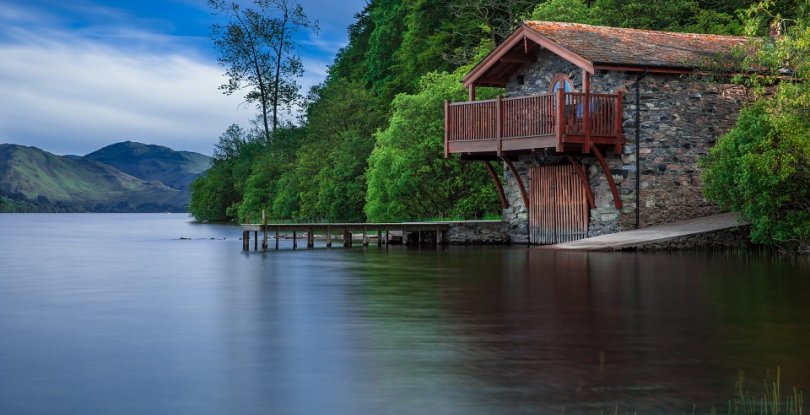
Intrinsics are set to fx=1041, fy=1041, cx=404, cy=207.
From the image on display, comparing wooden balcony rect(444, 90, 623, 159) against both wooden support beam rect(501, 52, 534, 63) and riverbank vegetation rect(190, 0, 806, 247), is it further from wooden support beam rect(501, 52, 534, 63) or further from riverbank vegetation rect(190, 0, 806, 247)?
riverbank vegetation rect(190, 0, 806, 247)

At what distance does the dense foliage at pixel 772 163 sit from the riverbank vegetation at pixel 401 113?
2.06 metres

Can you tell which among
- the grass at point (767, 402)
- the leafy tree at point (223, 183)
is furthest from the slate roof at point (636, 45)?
the leafy tree at point (223, 183)

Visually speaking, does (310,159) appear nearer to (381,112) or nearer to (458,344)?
(381,112)

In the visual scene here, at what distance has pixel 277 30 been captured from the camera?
70812mm

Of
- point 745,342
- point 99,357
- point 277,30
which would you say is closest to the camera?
point 99,357

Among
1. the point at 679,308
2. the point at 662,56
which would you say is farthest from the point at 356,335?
the point at 662,56

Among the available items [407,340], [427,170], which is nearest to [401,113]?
[427,170]

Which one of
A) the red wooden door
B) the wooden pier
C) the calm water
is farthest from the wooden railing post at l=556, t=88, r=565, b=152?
the wooden pier

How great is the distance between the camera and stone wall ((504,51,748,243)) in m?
30.3

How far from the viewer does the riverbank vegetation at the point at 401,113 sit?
132ft

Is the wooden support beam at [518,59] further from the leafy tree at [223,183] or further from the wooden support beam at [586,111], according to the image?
the leafy tree at [223,183]

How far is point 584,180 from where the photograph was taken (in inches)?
1216

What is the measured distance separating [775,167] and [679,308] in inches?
474

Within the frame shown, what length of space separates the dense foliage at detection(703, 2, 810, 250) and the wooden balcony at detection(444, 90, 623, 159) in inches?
138
